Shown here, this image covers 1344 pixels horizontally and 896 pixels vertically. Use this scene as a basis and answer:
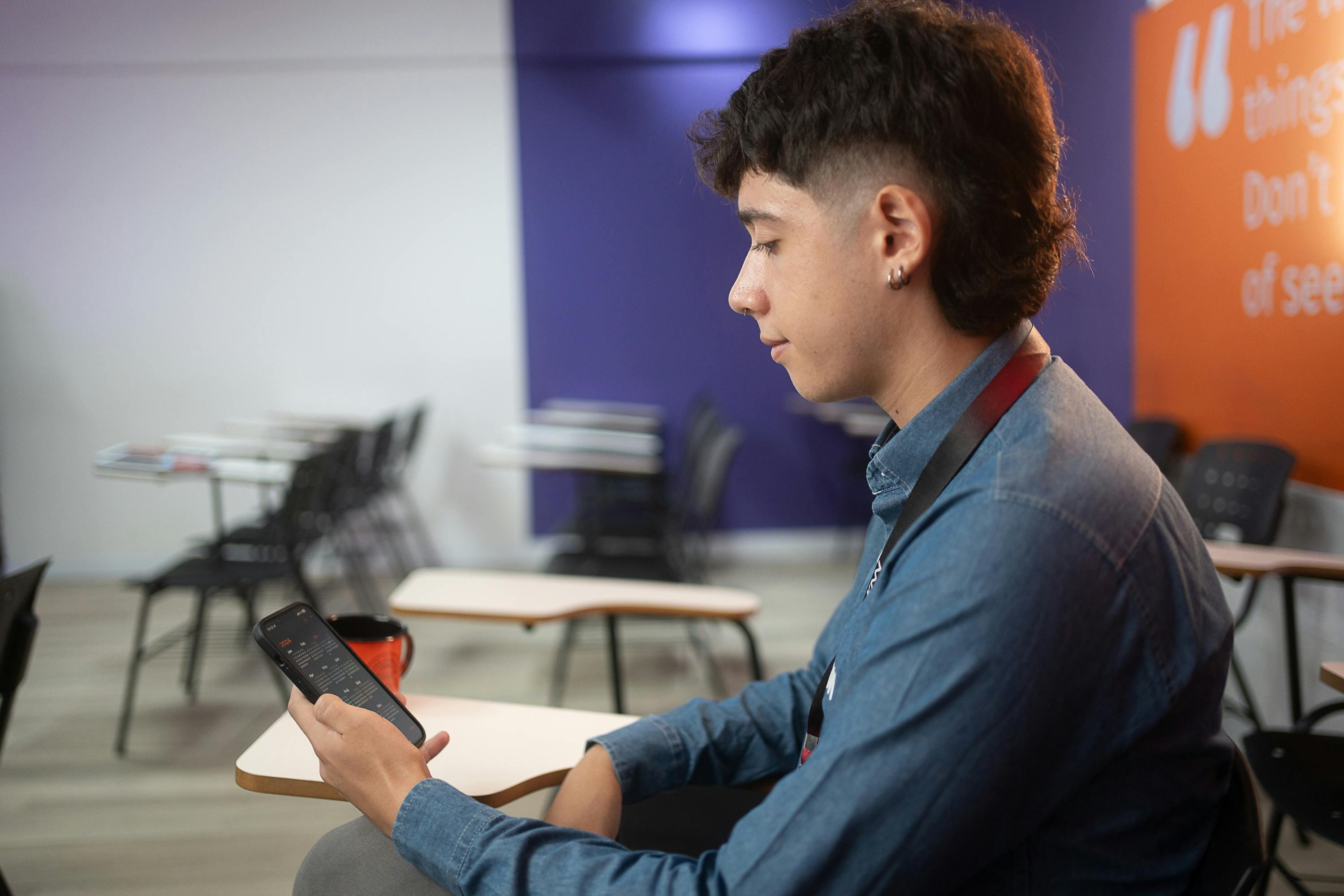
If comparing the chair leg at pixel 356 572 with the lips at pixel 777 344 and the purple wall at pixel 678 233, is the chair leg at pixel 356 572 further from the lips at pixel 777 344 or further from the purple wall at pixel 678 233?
the lips at pixel 777 344

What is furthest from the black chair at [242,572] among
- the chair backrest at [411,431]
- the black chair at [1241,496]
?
the black chair at [1241,496]

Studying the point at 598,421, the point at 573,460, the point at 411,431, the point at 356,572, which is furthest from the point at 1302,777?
the point at 411,431

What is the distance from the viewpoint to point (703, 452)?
4.02 meters

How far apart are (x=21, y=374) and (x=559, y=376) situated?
288 centimetres

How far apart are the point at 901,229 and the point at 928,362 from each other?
13cm

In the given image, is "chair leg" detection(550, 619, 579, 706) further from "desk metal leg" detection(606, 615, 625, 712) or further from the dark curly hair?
the dark curly hair

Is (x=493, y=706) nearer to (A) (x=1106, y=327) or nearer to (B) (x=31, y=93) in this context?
(A) (x=1106, y=327)

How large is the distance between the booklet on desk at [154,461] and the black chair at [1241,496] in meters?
3.32

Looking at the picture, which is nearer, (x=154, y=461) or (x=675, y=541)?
(x=154, y=461)

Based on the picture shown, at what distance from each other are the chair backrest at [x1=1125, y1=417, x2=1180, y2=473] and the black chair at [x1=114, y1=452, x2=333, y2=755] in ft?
9.82

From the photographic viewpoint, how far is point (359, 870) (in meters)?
0.91

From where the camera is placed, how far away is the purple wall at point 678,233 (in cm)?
497

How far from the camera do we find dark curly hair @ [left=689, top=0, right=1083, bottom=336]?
76 cm

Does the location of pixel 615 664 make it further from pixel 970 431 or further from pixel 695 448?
pixel 695 448
